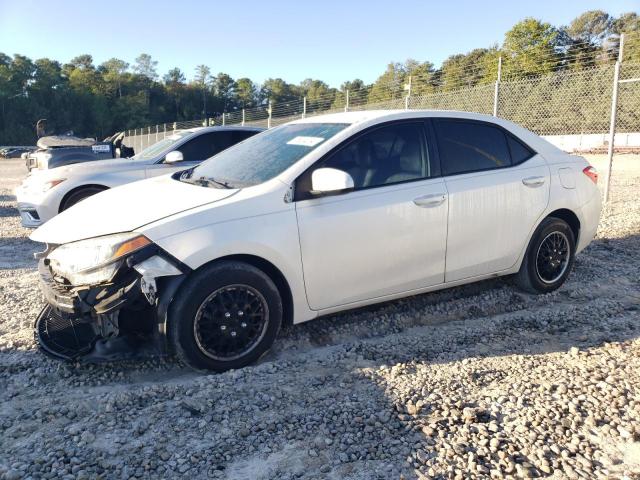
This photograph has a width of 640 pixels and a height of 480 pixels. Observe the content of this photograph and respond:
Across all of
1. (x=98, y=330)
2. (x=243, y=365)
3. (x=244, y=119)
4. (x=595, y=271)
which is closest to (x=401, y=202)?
(x=243, y=365)

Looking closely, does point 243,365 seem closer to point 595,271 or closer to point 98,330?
point 98,330

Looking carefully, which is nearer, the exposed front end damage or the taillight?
the exposed front end damage

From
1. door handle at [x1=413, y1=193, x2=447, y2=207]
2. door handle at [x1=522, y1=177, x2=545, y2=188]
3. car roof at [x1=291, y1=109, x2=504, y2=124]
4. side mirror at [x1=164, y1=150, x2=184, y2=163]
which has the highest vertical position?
car roof at [x1=291, y1=109, x2=504, y2=124]

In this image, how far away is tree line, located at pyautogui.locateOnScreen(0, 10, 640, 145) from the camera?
46.1 metres

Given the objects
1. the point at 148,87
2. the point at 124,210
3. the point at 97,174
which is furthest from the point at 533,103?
the point at 148,87

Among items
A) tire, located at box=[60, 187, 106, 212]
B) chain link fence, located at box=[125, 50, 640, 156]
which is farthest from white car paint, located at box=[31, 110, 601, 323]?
chain link fence, located at box=[125, 50, 640, 156]

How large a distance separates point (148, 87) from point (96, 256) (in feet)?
369

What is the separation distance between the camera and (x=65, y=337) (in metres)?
3.42

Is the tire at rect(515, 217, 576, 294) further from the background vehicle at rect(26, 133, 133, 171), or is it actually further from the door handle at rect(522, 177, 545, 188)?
the background vehicle at rect(26, 133, 133, 171)

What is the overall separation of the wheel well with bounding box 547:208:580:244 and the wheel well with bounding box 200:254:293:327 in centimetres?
261

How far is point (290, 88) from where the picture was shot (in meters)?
103

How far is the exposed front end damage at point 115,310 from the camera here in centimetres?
314

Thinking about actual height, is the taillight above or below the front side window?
below

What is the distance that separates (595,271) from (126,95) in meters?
108
